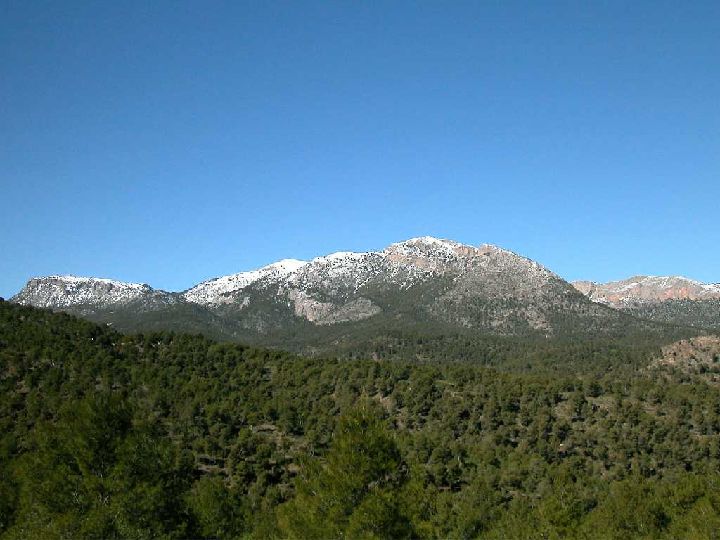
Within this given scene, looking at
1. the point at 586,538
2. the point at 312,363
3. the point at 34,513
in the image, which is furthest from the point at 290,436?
the point at 34,513

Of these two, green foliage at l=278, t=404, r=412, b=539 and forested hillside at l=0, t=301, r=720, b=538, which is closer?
green foliage at l=278, t=404, r=412, b=539

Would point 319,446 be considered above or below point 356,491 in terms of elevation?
below

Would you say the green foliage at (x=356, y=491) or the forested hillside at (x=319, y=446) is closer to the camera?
the green foliage at (x=356, y=491)

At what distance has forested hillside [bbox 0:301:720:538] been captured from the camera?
28.9 meters

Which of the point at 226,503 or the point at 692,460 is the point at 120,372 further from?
the point at 692,460

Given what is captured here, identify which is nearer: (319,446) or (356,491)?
(356,491)

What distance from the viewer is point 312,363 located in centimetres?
11975

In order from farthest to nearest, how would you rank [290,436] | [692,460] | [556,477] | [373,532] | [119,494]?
[290,436]
[692,460]
[556,477]
[119,494]
[373,532]

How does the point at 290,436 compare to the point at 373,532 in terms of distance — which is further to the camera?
the point at 290,436

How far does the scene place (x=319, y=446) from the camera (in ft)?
278

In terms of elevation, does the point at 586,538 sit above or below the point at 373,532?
below

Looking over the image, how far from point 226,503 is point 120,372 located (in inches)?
2140

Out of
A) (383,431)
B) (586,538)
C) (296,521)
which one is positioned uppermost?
(383,431)

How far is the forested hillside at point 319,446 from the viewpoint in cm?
2886
